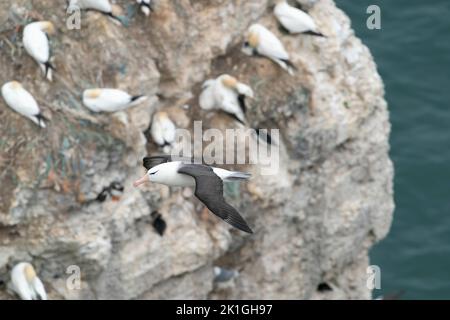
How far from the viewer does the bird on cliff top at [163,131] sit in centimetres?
1777

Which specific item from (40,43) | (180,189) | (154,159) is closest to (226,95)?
(180,189)

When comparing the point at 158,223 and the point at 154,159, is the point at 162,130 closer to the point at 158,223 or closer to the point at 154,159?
the point at 158,223

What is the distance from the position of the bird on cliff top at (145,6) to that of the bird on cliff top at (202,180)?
2503 millimetres

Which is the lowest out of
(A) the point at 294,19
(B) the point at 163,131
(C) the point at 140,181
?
(C) the point at 140,181

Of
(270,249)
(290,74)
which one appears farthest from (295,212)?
(290,74)

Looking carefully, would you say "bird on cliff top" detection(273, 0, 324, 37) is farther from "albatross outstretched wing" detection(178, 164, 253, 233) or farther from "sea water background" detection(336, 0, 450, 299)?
"sea water background" detection(336, 0, 450, 299)

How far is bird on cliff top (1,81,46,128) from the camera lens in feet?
55.3

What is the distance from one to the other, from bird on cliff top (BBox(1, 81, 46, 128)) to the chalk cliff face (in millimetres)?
186

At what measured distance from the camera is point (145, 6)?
17891 millimetres

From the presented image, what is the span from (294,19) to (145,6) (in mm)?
2124

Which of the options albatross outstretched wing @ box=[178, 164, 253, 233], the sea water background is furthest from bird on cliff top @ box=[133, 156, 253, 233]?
the sea water background

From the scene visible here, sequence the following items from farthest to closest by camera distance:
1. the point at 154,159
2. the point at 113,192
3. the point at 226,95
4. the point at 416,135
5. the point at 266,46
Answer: the point at 416,135, the point at 266,46, the point at 226,95, the point at 113,192, the point at 154,159

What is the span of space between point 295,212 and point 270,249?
2.06 feet
